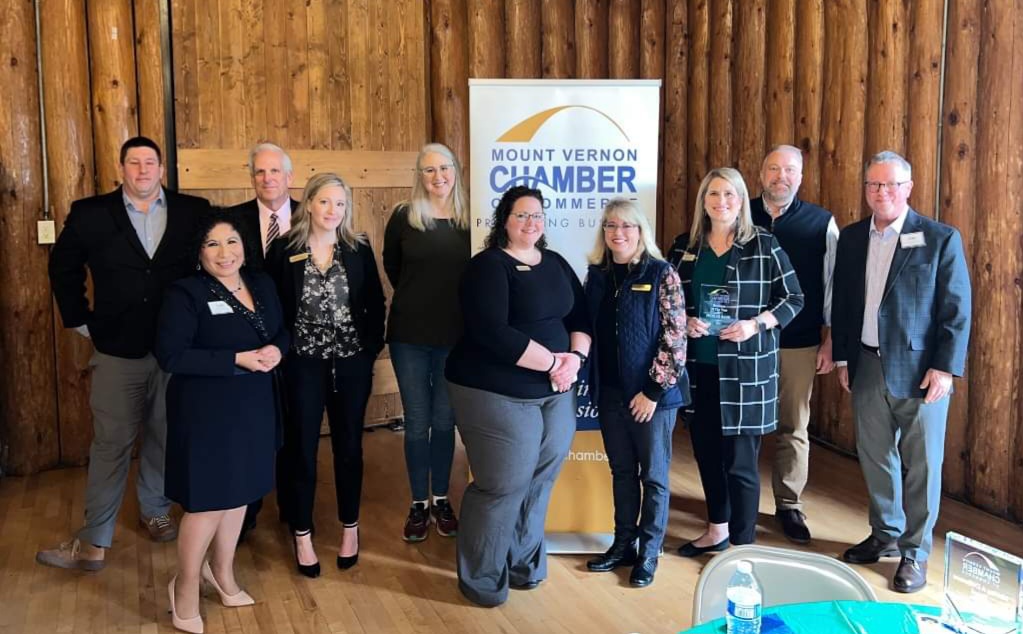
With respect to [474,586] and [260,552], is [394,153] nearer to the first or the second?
[260,552]

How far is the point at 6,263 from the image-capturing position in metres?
4.88

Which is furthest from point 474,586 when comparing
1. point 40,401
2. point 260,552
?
point 40,401

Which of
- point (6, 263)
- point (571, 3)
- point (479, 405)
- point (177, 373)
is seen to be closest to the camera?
point (177, 373)

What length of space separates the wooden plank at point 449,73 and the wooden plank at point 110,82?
1845 mm

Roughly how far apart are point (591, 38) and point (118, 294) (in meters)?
3.84

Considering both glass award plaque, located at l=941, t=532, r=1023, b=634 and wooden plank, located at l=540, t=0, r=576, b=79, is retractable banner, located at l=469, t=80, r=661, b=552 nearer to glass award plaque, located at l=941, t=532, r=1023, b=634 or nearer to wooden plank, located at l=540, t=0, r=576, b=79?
glass award plaque, located at l=941, t=532, r=1023, b=634

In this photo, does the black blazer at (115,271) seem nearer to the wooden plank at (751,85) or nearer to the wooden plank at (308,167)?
the wooden plank at (308,167)

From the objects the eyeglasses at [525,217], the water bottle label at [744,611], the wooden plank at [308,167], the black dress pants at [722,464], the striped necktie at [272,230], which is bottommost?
the black dress pants at [722,464]

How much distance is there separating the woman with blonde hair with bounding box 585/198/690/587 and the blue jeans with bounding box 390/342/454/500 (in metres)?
0.77

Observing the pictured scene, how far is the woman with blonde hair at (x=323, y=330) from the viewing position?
3.54m

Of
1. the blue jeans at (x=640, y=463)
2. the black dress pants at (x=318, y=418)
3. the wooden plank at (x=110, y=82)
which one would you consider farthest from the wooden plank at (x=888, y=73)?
the wooden plank at (x=110, y=82)

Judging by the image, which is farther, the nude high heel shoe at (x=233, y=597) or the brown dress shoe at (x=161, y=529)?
the brown dress shoe at (x=161, y=529)

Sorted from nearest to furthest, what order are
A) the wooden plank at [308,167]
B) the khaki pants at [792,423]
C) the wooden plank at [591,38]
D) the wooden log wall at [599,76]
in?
the khaki pants at [792,423] → the wooden log wall at [599,76] → the wooden plank at [308,167] → the wooden plank at [591,38]

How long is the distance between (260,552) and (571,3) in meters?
4.15
